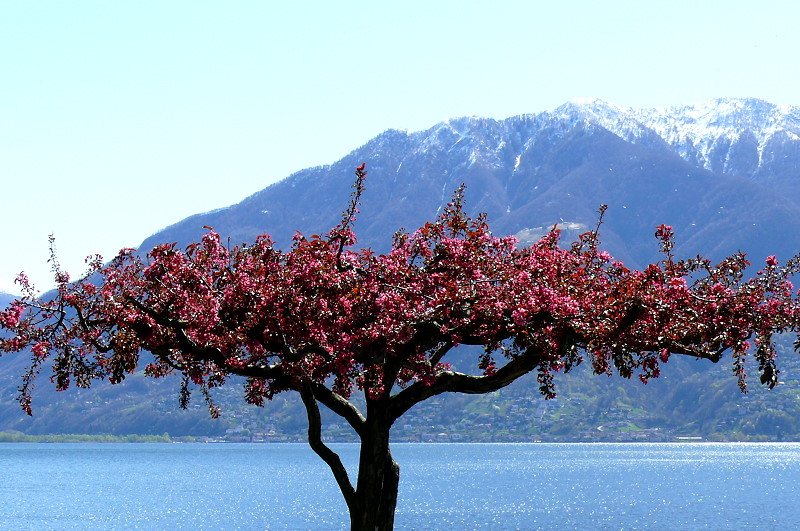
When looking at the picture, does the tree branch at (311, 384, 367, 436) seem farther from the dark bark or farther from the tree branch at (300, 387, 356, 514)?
the tree branch at (300, 387, 356, 514)

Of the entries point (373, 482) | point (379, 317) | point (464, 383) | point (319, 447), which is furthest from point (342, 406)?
point (379, 317)

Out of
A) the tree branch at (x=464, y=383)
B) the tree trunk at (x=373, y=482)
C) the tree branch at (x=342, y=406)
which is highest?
the tree branch at (x=464, y=383)

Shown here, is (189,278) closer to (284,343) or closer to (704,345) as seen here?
(284,343)

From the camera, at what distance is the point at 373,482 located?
2344 cm

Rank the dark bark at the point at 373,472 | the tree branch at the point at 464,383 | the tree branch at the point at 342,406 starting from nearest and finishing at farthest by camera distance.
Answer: the tree branch at the point at 464,383
the dark bark at the point at 373,472
the tree branch at the point at 342,406

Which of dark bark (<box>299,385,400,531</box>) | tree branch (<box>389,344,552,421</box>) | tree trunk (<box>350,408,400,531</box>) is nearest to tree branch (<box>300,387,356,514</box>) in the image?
dark bark (<box>299,385,400,531</box>)

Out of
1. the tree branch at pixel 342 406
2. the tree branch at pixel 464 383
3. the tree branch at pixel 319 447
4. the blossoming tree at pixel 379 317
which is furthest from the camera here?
the tree branch at pixel 342 406

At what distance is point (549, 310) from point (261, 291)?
525 cm

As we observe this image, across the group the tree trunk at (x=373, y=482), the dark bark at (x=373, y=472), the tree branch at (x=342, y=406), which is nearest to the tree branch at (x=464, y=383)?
the dark bark at (x=373, y=472)

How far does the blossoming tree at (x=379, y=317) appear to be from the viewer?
2144 centimetres

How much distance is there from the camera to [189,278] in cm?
2302

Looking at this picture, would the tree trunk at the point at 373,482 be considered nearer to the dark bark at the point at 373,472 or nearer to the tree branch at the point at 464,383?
the dark bark at the point at 373,472

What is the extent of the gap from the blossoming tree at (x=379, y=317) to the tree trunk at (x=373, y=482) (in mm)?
27

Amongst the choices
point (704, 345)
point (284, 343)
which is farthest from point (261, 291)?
point (704, 345)
